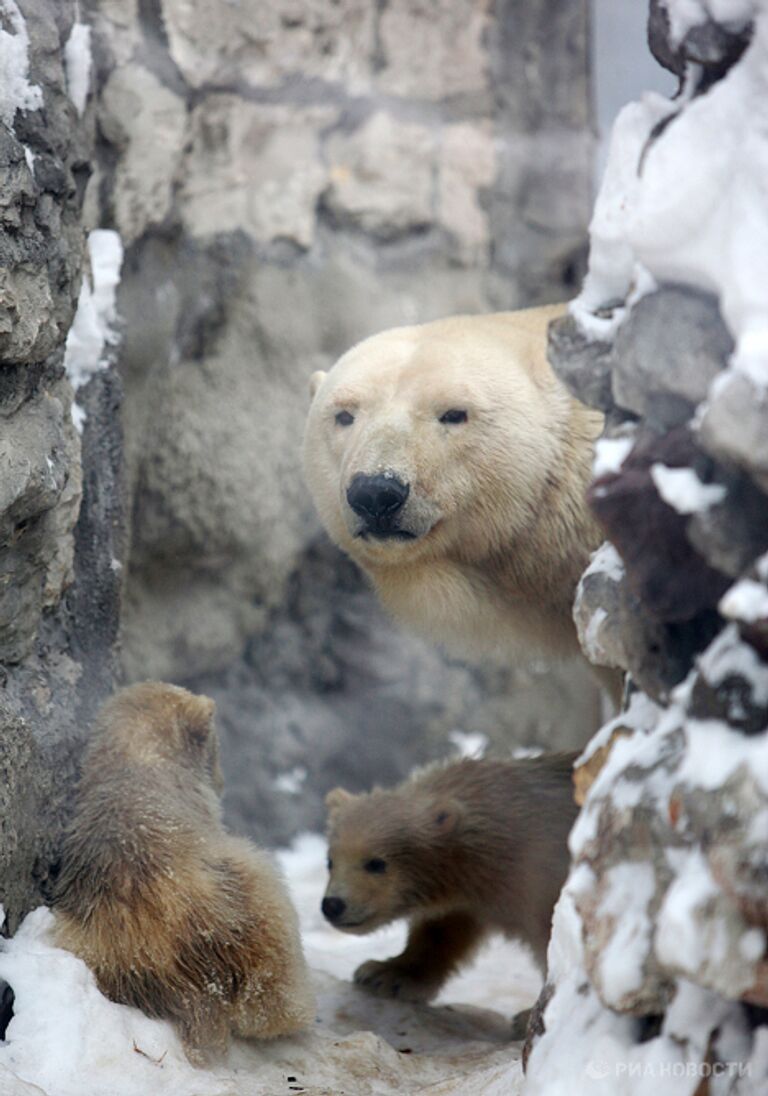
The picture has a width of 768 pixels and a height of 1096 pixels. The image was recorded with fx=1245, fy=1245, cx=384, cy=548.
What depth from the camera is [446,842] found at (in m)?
3.48

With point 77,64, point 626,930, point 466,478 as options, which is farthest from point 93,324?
point 626,930

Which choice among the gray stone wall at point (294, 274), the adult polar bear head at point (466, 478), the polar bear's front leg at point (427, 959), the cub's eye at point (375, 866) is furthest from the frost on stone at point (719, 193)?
the gray stone wall at point (294, 274)

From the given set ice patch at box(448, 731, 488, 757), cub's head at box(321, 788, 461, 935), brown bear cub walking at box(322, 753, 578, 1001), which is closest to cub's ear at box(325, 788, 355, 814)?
brown bear cub walking at box(322, 753, 578, 1001)

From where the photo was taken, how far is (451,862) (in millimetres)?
3469

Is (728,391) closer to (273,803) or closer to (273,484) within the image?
(273,484)

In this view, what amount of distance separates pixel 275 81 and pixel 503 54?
1.15 m

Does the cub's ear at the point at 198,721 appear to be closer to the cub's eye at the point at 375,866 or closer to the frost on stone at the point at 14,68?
the cub's eye at the point at 375,866

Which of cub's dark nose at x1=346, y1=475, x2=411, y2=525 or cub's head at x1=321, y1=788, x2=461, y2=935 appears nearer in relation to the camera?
cub's dark nose at x1=346, y1=475, x2=411, y2=525

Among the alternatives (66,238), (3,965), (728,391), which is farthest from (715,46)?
(3,965)

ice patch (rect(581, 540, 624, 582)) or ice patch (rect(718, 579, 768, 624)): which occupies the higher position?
ice patch (rect(718, 579, 768, 624))

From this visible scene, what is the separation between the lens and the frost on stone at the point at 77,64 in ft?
10.6

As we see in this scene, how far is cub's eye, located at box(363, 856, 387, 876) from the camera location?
349 centimetres

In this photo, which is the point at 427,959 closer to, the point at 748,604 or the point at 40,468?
the point at 40,468

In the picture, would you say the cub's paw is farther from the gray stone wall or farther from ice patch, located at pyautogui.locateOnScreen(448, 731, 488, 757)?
ice patch, located at pyautogui.locateOnScreen(448, 731, 488, 757)
